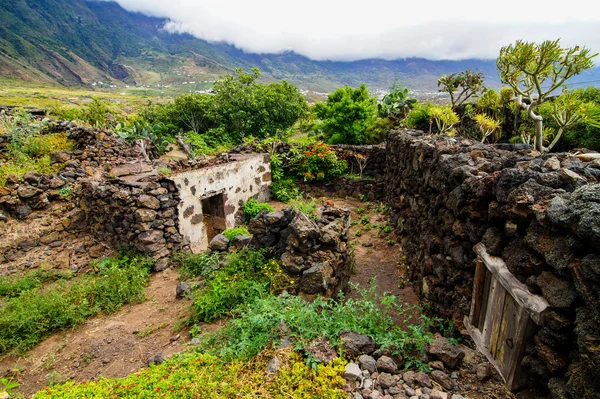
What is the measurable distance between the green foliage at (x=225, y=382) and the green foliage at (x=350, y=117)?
51.8 feet

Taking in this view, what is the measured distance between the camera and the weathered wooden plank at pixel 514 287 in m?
2.54

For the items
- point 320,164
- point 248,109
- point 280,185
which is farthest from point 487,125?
point 248,109

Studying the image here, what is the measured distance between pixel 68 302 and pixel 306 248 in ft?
15.7

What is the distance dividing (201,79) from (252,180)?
161m

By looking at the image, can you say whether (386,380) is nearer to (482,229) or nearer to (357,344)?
(357,344)

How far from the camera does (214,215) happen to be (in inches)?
403

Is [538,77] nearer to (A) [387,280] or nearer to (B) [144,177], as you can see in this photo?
(A) [387,280]

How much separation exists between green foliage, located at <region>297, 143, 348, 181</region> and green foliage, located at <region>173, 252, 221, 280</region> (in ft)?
23.7

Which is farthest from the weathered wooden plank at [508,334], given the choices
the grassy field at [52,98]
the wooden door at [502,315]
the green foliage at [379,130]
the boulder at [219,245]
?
the grassy field at [52,98]

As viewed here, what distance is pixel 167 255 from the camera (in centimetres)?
767

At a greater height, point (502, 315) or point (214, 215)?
point (502, 315)

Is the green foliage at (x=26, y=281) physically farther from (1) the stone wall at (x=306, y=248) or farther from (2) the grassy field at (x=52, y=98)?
(2) the grassy field at (x=52, y=98)

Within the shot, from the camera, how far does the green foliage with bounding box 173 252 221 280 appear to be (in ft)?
21.2

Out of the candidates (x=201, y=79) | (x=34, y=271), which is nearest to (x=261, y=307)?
(x=34, y=271)
